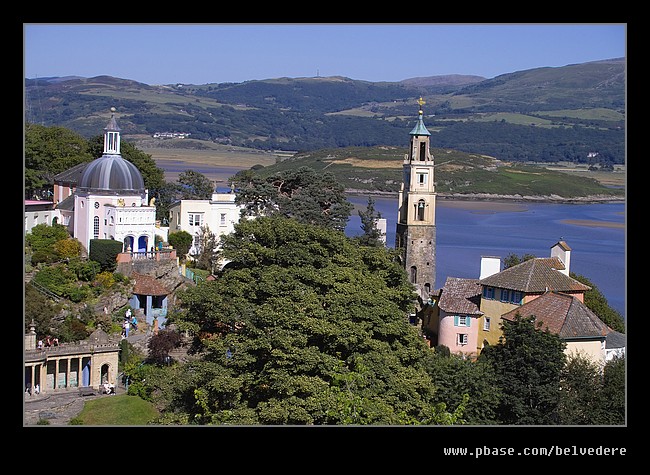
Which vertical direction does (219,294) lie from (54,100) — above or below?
below

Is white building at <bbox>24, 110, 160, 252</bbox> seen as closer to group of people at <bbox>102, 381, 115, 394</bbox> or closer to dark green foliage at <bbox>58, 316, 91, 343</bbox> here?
dark green foliage at <bbox>58, 316, 91, 343</bbox>

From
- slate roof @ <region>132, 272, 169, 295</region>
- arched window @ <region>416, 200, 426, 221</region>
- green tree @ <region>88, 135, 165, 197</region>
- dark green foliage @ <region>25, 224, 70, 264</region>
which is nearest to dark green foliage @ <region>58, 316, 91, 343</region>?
slate roof @ <region>132, 272, 169, 295</region>

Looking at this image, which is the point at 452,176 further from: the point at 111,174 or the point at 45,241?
the point at 45,241

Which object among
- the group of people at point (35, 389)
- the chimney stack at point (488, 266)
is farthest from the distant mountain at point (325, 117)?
the group of people at point (35, 389)

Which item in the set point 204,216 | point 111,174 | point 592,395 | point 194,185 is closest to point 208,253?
point 204,216
